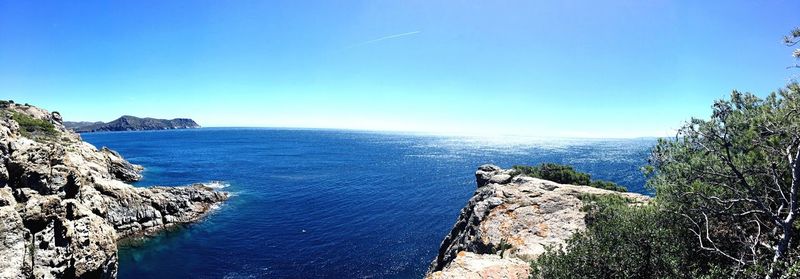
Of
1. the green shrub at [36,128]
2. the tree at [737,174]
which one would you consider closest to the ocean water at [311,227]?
the tree at [737,174]

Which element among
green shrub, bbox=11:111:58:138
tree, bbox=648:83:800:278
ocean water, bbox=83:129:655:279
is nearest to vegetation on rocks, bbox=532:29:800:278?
tree, bbox=648:83:800:278

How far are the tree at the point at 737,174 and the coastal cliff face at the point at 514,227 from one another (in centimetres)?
501

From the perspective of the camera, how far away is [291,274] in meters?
40.5

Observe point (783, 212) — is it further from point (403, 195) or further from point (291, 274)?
point (403, 195)

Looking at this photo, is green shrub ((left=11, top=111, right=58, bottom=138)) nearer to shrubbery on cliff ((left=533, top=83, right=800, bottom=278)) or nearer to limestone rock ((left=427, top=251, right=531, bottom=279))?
limestone rock ((left=427, top=251, right=531, bottom=279))

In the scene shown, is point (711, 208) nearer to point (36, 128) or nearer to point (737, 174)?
point (737, 174)

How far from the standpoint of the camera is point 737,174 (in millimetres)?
12320

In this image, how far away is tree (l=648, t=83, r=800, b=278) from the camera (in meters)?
12.3

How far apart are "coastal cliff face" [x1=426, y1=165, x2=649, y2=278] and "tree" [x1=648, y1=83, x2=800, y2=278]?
5.01 metres

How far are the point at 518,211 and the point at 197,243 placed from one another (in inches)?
1697

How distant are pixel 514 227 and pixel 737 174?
14.8 metres

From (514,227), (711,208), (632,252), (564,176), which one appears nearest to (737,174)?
(711,208)

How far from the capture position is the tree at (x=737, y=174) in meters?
12.3

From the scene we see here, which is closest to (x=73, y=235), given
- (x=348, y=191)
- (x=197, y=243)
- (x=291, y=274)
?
(x=291, y=274)
